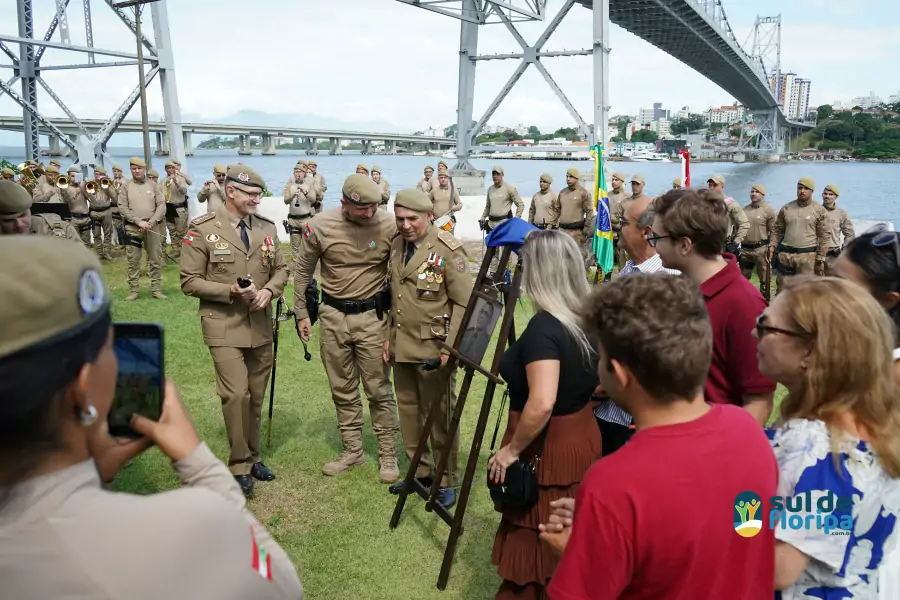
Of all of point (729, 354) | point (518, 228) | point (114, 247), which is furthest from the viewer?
point (114, 247)

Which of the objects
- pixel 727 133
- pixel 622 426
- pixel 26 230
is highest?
pixel 727 133

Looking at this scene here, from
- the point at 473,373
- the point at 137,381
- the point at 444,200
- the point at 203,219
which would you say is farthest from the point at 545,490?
the point at 444,200

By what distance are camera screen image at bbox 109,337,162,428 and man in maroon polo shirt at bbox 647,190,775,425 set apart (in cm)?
186

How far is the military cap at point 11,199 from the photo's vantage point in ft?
12.6

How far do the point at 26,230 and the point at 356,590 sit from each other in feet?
10.3

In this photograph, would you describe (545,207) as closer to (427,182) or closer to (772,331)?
(427,182)

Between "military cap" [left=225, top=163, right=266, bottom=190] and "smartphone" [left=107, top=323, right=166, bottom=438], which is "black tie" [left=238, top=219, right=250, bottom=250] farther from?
"smartphone" [left=107, top=323, right=166, bottom=438]

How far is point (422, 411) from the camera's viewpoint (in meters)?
4.18

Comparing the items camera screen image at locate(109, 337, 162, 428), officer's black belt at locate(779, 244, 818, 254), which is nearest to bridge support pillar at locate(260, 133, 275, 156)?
officer's black belt at locate(779, 244, 818, 254)

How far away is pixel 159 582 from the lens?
800 millimetres

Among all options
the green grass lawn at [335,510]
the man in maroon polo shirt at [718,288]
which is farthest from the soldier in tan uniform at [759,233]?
the man in maroon polo shirt at [718,288]

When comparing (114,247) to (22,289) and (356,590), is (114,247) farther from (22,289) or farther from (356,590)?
(22,289)

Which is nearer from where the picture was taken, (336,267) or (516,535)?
(516,535)

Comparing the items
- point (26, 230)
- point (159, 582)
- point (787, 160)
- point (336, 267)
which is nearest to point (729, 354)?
A: point (159, 582)
